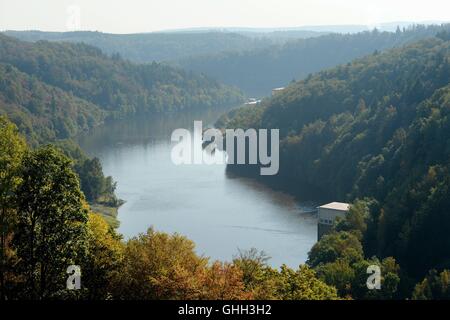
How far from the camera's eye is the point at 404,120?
58.6 metres

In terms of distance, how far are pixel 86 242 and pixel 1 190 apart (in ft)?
7.11

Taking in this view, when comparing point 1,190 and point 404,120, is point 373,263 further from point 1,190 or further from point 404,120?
point 404,120

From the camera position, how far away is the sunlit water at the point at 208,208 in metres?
41.0

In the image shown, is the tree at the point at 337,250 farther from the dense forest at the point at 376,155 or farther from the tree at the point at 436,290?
the tree at the point at 436,290

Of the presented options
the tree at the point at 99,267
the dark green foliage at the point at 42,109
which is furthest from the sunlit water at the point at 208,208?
the tree at the point at 99,267

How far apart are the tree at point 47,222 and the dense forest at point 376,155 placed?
545 inches

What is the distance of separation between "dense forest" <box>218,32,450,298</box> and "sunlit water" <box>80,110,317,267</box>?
3.07 m

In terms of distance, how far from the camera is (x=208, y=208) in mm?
49906

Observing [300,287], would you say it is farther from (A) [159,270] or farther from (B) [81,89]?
(B) [81,89]

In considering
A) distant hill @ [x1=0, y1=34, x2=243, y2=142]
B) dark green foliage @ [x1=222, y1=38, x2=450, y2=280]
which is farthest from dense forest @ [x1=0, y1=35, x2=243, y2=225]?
dark green foliage @ [x1=222, y1=38, x2=450, y2=280]

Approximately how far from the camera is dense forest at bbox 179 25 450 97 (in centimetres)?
16100

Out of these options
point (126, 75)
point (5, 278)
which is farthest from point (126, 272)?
point (126, 75)

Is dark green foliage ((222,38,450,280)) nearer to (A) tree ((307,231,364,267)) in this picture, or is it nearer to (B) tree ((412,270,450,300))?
(A) tree ((307,231,364,267))
